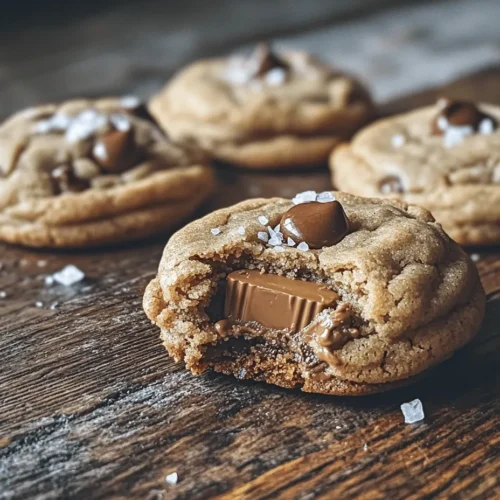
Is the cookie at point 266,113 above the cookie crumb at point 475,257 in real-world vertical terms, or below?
above

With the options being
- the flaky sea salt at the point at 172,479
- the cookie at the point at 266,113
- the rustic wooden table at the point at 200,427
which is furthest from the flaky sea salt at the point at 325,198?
the cookie at the point at 266,113

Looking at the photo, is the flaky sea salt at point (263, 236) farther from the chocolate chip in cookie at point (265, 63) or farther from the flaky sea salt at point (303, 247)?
the chocolate chip in cookie at point (265, 63)

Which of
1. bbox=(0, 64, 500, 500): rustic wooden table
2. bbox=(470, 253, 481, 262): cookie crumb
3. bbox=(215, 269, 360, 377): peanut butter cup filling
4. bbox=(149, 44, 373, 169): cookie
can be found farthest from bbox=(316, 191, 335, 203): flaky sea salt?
bbox=(149, 44, 373, 169): cookie

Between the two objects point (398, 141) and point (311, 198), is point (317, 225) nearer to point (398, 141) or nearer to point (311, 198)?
point (311, 198)

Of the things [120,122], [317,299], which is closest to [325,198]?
[317,299]

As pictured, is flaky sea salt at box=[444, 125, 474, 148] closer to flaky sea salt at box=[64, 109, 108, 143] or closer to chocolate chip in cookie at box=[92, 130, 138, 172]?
chocolate chip in cookie at box=[92, 130, 138, 172]

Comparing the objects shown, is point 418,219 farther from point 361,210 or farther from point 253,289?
point 253,289

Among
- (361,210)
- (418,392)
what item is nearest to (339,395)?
(418,392)
